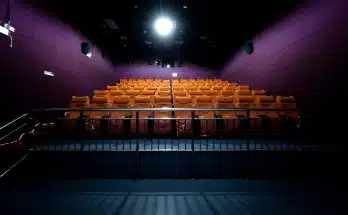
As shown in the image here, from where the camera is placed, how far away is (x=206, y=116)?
5.08 metres

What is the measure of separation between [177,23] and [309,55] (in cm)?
584

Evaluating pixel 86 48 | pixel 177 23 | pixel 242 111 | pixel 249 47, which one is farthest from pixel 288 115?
pixel 86 48

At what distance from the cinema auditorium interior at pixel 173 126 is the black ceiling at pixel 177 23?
0.08m

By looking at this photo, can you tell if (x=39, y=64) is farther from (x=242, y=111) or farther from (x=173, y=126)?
(x=242, y=111)

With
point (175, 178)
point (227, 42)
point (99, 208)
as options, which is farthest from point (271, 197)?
point (227, 42)

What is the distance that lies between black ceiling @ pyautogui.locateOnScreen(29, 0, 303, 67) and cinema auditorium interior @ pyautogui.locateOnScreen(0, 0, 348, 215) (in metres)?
0.08

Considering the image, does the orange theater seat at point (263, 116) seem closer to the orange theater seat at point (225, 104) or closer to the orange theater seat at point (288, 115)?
the orange theater seat at point (288, 115)

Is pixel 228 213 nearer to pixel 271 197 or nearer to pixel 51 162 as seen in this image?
pixel 271 197

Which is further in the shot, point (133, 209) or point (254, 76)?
point (254, 76)

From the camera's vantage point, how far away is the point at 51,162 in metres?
3.66

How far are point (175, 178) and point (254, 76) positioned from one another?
22.9ft

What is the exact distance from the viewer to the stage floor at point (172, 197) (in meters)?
2.59

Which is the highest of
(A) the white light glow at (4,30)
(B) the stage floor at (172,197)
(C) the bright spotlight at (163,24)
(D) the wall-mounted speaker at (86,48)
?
(C) the bright spotlight at (163,24)

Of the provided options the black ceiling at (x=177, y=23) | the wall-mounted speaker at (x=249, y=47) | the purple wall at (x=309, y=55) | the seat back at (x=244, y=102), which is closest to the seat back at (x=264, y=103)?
the seat back at (x=244, y=102)
